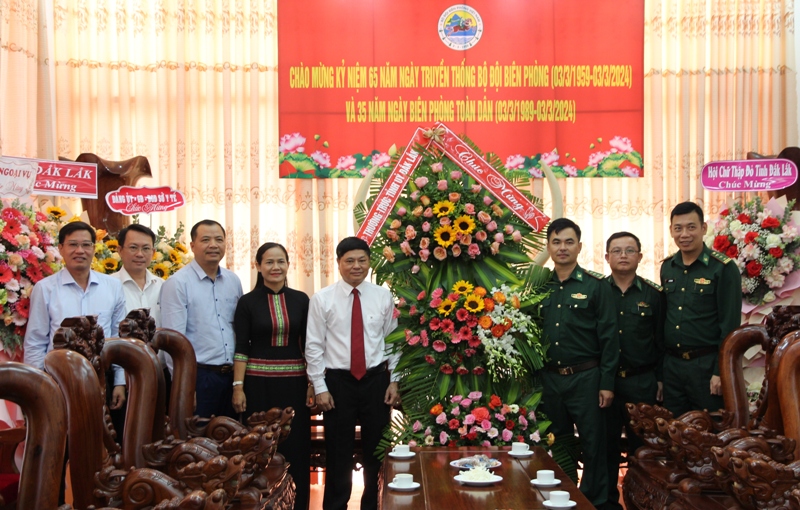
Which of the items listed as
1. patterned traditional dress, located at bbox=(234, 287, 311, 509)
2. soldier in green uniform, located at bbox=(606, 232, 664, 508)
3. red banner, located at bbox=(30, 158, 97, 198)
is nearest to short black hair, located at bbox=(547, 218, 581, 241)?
soldier in green uniform, located at bbox=(606, 232, 664, 508)

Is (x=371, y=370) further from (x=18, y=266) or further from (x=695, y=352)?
(x=18, y=266)

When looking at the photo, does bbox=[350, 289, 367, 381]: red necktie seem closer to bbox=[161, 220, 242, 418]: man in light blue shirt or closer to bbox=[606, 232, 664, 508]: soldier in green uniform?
bbox=[161, 220, 242, 418]: man in light blue shirt

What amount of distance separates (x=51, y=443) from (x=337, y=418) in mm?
2332

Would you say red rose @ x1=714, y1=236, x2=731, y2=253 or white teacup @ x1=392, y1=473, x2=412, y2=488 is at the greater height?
red rose @ x1=714, y1=236, x2=731, y2=253

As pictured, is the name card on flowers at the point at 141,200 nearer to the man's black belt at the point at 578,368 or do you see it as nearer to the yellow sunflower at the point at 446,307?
the yellow sunflower at the point at 446,307

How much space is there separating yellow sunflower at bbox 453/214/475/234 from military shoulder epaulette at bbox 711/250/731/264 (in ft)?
3.84

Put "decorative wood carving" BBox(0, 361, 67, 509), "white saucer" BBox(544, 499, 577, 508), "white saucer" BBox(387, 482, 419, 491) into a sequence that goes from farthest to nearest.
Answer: "white saucer" BBox(387, 482, 419, 491) < "white saucer" BBox(544, 499, 577, 508) < "decorative wood carving" BBox(0, 361, 67, 509)

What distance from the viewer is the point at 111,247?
176 inches

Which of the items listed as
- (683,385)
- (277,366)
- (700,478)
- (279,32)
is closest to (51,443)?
(700,478)

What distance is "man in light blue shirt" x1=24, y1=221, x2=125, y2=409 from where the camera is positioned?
347cm

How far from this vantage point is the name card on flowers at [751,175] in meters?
4.27

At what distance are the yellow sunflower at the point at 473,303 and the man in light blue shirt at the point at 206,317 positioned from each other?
1146 millimetres

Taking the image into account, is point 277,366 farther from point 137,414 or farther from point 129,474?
point 129,474

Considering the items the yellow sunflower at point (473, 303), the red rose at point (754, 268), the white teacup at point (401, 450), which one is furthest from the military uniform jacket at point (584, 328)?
the white teacup at point (401, 450)
